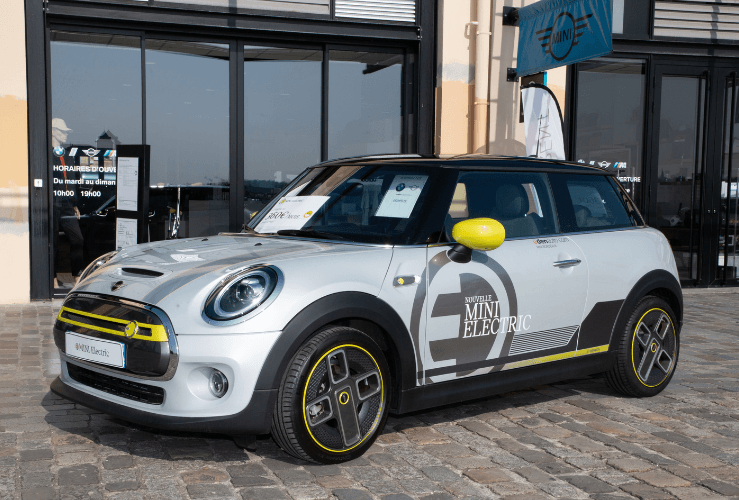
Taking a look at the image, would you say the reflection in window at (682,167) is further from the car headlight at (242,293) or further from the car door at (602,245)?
the car headlight at (242,293)

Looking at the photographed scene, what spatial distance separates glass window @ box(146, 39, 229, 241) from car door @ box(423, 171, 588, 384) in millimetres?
5766

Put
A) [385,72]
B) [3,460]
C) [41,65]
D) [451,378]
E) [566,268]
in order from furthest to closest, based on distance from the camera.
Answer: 1. [385,72]
2. [41,65]
3. [566,268]
4. [451,378]
5. [3,460]

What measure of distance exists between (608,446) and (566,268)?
1035 mm

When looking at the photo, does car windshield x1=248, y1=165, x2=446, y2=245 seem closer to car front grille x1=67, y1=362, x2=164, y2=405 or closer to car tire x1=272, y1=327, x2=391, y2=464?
car tire x1=272, y1=327, x2=391, y2=464

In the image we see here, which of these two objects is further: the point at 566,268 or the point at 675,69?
the point at 675,69

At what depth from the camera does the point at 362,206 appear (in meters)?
4.09

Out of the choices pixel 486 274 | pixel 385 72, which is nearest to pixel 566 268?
pixel 486 274

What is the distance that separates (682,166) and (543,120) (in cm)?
393

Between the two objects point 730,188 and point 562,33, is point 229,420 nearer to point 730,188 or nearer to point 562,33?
point 562,33

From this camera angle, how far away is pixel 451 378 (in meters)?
3.86

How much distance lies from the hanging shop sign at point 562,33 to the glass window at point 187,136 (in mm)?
3747

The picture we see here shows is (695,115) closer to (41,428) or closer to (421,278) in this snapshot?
(421,278)

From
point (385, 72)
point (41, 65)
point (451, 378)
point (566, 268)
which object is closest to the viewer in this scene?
point (451, 378)

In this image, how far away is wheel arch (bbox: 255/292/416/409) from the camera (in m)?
3.22
